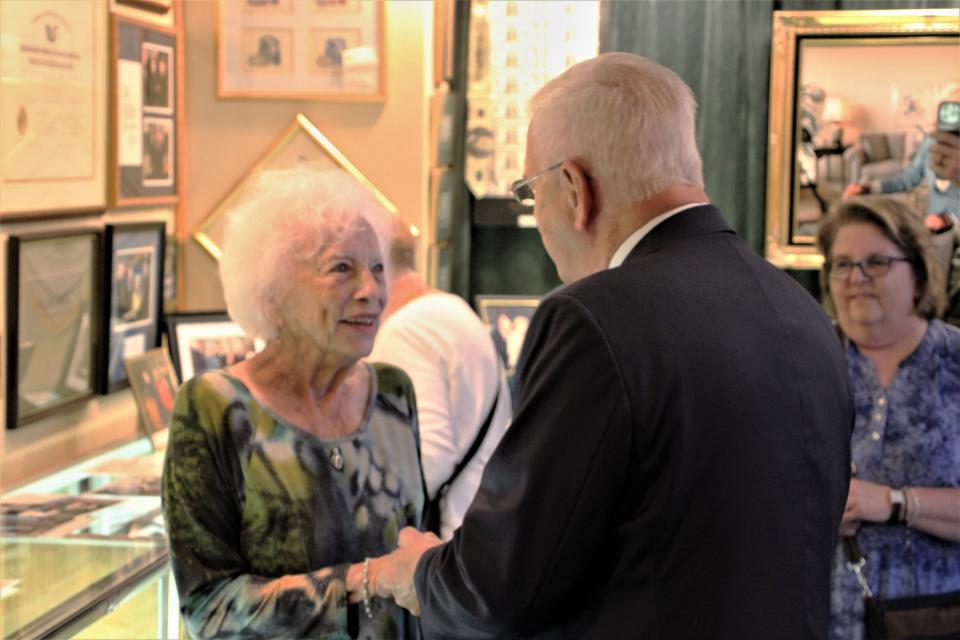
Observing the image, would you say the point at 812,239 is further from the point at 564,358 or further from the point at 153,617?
the point at 564,358

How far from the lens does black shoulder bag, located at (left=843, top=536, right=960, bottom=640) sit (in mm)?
2281

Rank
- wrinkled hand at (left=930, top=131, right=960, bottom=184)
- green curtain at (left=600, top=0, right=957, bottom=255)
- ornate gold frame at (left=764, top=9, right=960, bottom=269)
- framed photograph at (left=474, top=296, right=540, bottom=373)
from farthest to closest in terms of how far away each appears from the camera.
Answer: framed photograph at (left=474, top=296, right=540, bottom=373), ornate gold frame at (left=764, top=9, right=960, bottom=269), green curtain at (left=600, top=0, right=957, bottom=255), wrinkled hand at (left=930, top=131, right=960, bottom=184)

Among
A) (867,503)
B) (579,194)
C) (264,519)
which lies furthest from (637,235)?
(867,503)

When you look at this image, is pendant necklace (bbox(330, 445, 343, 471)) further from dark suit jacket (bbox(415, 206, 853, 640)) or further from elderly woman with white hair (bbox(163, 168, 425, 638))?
dark suit jacket (bbox(415, 206, 853, 640))

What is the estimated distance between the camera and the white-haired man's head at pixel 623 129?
1.44 m

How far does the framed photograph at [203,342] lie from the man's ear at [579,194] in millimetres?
2112

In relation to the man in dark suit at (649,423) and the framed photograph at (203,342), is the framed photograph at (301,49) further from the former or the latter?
the man in dark suit at (649,423)

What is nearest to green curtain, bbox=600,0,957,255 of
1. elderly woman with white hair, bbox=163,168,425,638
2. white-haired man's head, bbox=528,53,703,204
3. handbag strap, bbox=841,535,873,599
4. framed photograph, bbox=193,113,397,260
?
framed photograph, bbox=193,113,397,260

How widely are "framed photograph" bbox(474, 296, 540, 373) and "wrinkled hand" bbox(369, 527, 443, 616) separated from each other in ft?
7.67

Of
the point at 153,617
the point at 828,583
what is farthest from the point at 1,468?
the point at 828,583

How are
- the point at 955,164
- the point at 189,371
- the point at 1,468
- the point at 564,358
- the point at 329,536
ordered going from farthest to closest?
the point at 189,371 → the point at 955,164 → the point at 1,468 → the point at 329,536 → the point at 564,358

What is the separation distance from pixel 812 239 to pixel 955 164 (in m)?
0.91

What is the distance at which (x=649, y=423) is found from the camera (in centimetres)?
Answer: 132

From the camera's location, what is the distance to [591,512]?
134 cm
